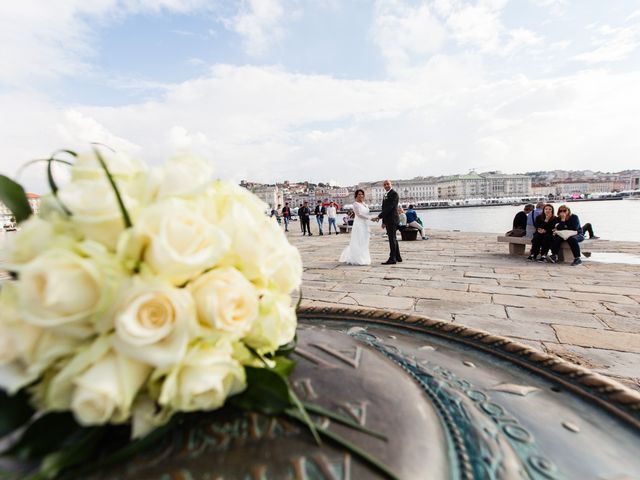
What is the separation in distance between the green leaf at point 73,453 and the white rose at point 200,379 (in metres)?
0.12

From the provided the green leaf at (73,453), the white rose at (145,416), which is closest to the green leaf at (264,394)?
the white rose at (145,416)

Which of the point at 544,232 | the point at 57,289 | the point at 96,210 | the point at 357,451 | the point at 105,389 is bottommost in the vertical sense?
the point at 544,232

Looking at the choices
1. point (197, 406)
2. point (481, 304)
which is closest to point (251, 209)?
point (197, 406)

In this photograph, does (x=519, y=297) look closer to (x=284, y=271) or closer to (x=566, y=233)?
(x=566, y=233)

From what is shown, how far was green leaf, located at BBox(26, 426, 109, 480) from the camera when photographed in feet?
1.68

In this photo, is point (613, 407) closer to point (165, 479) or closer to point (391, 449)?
point (391, 449)

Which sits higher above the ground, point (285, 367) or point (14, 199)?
point (14, 199)

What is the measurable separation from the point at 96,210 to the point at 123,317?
0.63ft

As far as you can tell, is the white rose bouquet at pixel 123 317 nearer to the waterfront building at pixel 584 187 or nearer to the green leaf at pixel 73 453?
the green leaf at pixel 73 453

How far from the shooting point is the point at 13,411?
56 cm

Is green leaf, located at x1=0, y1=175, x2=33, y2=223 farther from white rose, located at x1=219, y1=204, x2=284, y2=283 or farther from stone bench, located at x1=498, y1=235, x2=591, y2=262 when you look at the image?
stone bench, located at x1=498, y1=235, x2=591, y2=262

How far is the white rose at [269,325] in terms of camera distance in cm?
69

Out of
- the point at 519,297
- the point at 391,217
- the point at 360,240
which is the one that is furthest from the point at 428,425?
the point at 391,217

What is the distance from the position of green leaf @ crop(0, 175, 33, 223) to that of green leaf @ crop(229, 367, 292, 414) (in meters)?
0.57
